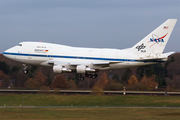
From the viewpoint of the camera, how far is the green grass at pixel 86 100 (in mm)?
68750

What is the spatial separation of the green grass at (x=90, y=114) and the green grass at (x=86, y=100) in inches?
450

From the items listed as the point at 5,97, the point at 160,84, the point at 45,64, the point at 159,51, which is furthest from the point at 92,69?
the point at 160,84

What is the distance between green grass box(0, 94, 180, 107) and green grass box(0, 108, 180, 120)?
11439 mm

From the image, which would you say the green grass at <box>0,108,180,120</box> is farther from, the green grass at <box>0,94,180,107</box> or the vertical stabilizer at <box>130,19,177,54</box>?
the green grass at <box>0,94,180,107</box>

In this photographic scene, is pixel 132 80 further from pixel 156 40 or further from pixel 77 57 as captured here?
pixel 77 57

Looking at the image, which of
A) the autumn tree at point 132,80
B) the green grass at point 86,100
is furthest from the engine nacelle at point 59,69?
the autumn tree at point 132,80

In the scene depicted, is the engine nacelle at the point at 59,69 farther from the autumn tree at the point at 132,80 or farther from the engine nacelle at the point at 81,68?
the autumn tree at the point at 132,80

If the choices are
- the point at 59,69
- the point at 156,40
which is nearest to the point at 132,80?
the point at 156,40

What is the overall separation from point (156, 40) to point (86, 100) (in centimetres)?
1963

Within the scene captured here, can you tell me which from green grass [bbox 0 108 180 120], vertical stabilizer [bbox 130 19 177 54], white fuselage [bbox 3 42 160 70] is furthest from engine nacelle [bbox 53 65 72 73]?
vertical stabilizer [bbox 130 19 177 54]

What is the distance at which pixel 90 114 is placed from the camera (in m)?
52.2

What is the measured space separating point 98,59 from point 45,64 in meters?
8.33

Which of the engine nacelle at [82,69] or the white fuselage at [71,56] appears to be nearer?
the engine nacelle at [82,69]

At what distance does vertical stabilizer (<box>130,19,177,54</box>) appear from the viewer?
60.2 metres
